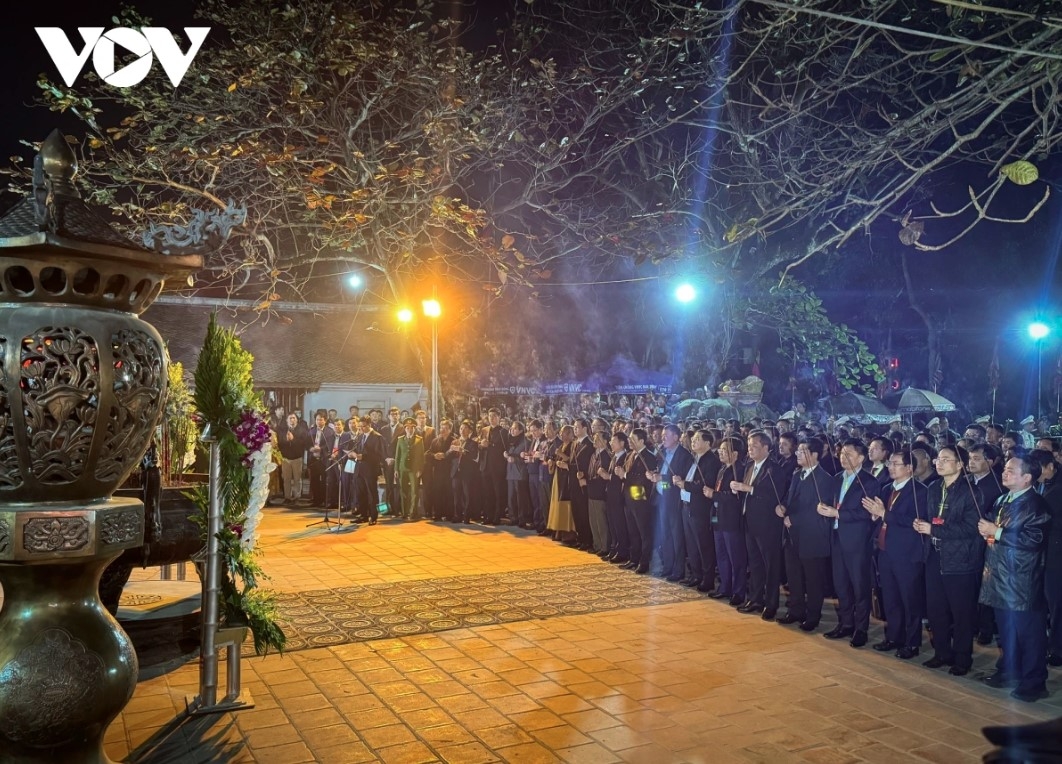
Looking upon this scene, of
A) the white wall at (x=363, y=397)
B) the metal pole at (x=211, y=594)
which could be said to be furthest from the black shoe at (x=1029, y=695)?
the white wall at (x=363, y=397)

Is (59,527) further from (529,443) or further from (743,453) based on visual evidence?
(529,443)

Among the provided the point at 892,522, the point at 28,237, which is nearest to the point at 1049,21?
the point at 892,522

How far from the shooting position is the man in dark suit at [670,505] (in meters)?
10.3

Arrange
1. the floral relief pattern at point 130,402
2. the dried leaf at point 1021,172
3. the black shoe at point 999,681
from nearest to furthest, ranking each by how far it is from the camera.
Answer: the floral relief pattern at point 130,402 < the dried leaf at point 1021,172 < the black shoe at point 999,681

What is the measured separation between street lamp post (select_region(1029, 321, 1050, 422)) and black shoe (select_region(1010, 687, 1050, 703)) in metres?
20.6

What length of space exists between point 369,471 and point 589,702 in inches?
414

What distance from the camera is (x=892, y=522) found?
744 centimetres

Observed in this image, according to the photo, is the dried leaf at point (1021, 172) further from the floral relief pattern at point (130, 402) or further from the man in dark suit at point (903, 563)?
the floral relief pattern at point (130, 402)

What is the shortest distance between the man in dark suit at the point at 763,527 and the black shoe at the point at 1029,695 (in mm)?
2617

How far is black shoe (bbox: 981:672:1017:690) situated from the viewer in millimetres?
6453

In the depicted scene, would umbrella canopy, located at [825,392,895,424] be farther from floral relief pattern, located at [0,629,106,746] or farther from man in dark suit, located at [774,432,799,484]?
floral relief pattern, located at [0,629,106,746]

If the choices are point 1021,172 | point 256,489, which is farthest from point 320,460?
point 1021,172

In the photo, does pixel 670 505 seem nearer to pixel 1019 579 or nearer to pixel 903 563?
pixel 903 563

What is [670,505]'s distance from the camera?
34.5 feet
